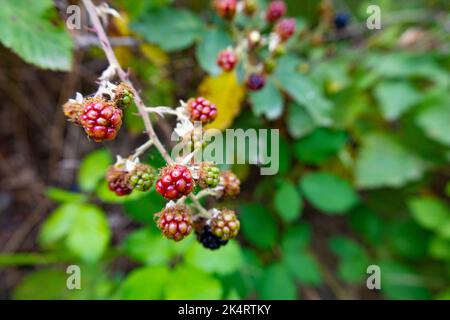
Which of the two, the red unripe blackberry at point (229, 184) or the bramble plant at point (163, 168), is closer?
the bramble plant at point (163, 168)

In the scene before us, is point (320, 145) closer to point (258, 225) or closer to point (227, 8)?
point (258, 225)

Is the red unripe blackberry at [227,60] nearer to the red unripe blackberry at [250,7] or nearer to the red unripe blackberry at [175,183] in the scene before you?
the red unripe blackberry at [250,7]

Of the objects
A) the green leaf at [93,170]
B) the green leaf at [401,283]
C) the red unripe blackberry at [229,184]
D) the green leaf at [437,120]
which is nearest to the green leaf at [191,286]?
the red unripe blackberry at [229,184]

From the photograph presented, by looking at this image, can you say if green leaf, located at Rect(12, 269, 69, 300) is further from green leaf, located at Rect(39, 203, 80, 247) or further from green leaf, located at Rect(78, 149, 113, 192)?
green leaf, located at Rect(78, 149, 113, 192)

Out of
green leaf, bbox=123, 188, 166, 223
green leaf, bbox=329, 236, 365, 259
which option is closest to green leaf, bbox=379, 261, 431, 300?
green leaf, bbox=329, 236, 365, 259

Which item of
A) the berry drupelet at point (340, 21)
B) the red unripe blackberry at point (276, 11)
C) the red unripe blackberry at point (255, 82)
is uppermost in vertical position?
the berry drupelet at point (340, 21)

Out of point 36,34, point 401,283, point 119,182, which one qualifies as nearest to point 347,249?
point 401,283

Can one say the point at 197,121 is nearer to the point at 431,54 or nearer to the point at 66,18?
the point at 66,18
